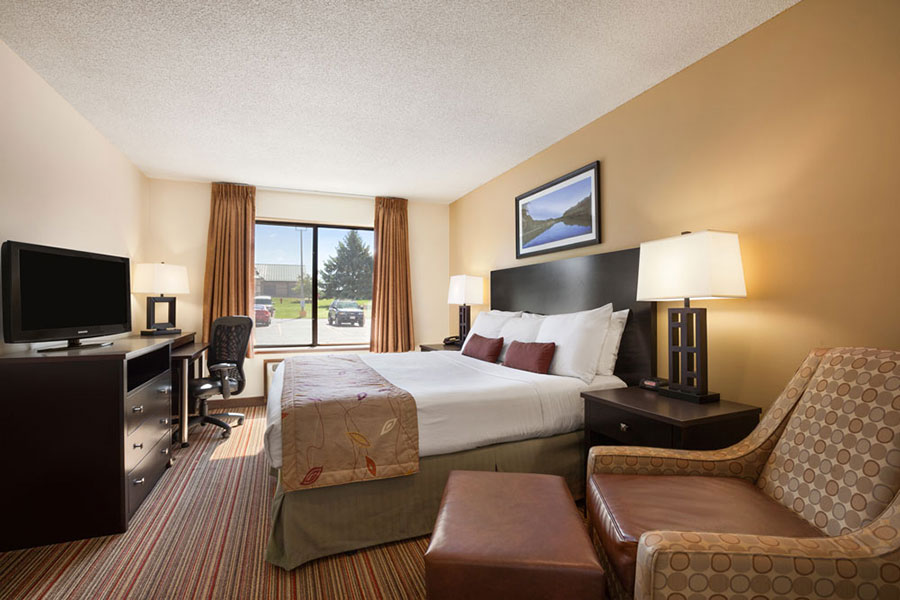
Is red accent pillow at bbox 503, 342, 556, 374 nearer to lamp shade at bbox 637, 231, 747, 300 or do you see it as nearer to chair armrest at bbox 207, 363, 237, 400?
lamp shade at bbox 637, 231, 747, 300

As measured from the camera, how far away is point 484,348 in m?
3.51

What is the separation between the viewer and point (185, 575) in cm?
185

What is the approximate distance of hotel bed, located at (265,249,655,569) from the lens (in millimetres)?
→ 1935

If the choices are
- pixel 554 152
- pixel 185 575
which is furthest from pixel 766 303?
pixel 185 575

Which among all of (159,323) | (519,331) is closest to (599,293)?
(519,331)

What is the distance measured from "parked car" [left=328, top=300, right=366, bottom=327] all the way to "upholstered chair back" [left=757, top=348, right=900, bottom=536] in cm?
480

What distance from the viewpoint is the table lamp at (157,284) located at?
4.07 meters

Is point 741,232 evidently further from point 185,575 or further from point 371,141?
point 185,575

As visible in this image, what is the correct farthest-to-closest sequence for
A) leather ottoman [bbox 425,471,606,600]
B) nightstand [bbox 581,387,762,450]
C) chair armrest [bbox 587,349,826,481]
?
nightstand [bbox 581,387,762,450] → chair armrest [bbox 587,349,826,481] → leather ottoman [bbox 425,471,606,600]

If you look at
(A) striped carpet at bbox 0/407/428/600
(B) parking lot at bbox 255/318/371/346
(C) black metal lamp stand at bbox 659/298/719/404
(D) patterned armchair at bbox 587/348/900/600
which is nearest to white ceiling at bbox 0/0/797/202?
(C) black metal lamp stand at bbox 659/298/719/404

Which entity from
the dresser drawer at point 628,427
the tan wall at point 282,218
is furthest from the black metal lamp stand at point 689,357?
the tan wall at point 282,218

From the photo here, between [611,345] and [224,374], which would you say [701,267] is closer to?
[611,345]

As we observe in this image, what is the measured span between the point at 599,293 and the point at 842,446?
181 cm

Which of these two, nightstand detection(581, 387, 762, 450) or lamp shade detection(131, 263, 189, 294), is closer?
nightstand detection(581, 387, 762, 450)
